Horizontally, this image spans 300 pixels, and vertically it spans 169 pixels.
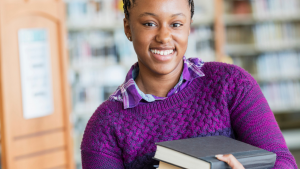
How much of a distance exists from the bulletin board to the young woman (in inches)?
58.5

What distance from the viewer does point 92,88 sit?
3590 mm

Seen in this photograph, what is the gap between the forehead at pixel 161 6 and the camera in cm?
95

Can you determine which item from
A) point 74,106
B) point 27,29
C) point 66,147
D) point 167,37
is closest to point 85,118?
point 74,106

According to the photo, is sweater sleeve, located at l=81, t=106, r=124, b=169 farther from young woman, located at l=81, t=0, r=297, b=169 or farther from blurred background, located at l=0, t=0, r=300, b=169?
blurred background, located at l=0, t=0, r=300, b=169

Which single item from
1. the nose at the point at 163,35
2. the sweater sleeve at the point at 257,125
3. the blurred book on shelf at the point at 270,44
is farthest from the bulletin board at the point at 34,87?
the blurred book on shelf at the point at 270,44

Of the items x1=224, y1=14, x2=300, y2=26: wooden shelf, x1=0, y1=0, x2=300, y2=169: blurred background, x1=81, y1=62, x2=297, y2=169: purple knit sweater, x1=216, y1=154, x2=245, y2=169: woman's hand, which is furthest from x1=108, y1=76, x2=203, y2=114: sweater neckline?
x1=224, y1=14, x2=300, y2=26: wooden shelf

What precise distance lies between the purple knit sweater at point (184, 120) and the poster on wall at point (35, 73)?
155 cm

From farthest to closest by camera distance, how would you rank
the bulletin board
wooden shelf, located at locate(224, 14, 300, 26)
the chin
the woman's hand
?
wooden shelf, located at locate(224, 14, 300, 26)
the bulletin board
the chin
the woman's hand

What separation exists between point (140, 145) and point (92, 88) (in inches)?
104

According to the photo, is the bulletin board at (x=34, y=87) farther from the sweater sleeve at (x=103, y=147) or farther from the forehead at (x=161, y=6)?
the forehead at (x=161, y=6)

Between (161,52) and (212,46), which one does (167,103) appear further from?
(212,46)

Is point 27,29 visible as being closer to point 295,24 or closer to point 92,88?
point 92,88

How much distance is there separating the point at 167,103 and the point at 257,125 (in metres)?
0.24

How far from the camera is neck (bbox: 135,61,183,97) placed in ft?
3.45
